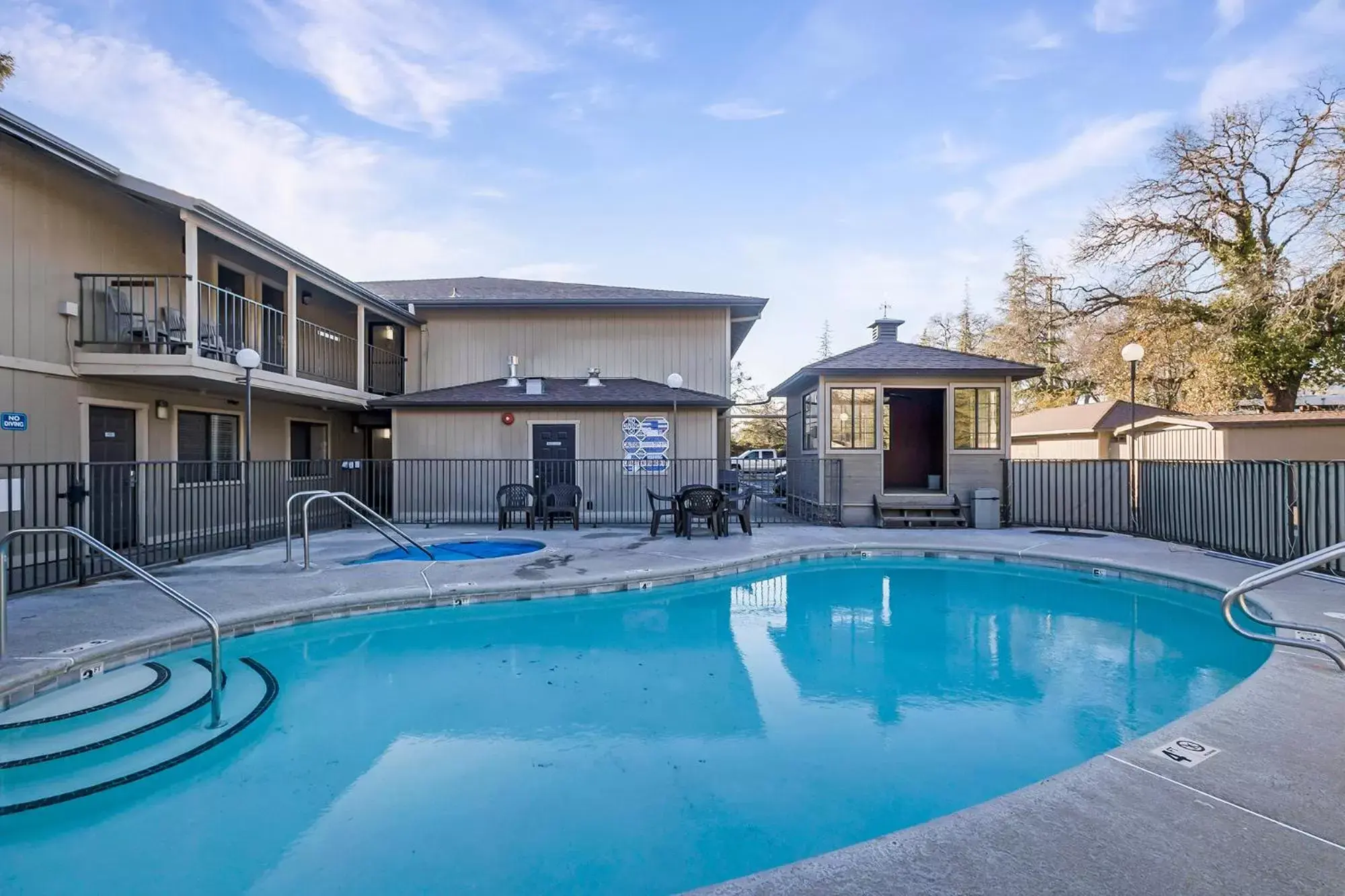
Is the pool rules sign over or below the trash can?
over

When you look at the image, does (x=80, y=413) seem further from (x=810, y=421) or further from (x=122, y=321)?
(x=810, y=421)

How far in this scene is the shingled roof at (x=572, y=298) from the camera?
1351 centimetres

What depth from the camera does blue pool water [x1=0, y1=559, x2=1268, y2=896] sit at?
2.80 m

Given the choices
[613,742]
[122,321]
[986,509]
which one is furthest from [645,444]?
[613,742]

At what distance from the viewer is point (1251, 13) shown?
1291cm

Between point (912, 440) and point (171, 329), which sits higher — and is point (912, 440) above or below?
below

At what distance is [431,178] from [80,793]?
1617 cm

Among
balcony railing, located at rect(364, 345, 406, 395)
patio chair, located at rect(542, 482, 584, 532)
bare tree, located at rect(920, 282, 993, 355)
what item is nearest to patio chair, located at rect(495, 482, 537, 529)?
patio chair, located at rect(542, 482, 584, 532)

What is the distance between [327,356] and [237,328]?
2441 mm

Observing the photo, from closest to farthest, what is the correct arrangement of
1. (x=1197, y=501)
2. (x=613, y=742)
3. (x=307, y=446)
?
(x=613, y=742), (x=1197, y=501), (x=307, y=446)

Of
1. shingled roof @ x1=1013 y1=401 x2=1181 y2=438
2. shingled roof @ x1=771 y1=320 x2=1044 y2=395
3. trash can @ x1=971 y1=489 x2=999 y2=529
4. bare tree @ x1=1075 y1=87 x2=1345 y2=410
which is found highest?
bare tree @ x1=1075 y1=87 x2=1345 y2=410

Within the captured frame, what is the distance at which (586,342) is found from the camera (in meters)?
14.1

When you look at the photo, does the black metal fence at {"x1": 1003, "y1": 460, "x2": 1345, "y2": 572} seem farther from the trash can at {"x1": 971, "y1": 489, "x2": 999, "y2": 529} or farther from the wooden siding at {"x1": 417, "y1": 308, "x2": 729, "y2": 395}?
the wooden siding at {"x1": 417, "y1": 308, "x2": 729, "y2": 395}

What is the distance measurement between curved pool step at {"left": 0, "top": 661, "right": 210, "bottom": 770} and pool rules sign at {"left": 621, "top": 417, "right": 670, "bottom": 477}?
28.9 ft
